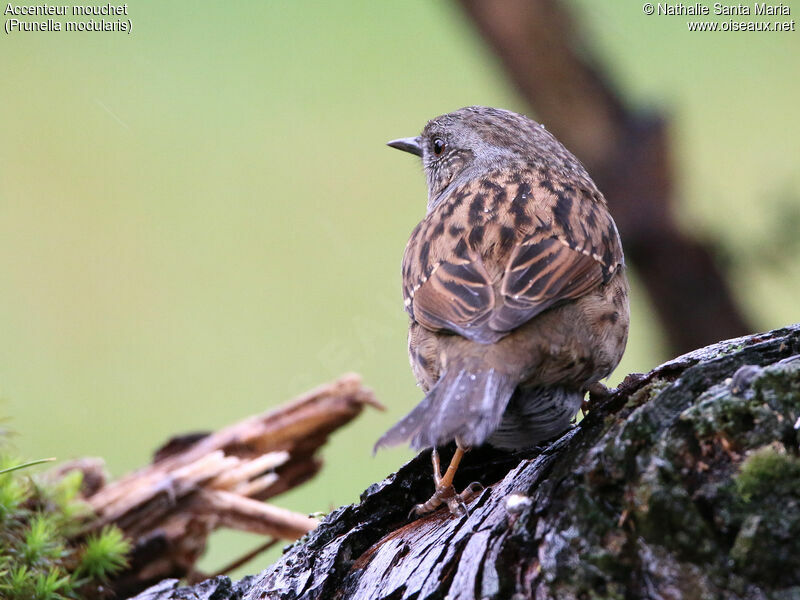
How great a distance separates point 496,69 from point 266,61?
419 cm

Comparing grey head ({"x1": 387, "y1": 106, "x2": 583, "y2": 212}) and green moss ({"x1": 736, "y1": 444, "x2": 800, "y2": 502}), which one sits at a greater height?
grey head ({"x1": 387, "y1": 106, "x2": 583, "y2": 212})

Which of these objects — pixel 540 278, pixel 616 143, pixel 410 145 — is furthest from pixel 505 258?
pixel 616 143

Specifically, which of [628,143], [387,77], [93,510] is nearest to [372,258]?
[387,77]

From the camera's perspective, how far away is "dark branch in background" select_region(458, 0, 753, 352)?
5.71 meters

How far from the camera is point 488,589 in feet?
7.12

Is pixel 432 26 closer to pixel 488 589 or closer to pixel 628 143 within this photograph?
pixel 628 143

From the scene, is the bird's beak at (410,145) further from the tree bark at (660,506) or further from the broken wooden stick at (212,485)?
the tree bark at (660,506)

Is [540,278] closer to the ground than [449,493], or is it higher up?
higher up

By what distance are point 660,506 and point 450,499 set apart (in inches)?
43.5

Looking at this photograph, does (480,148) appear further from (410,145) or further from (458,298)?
(458,298)

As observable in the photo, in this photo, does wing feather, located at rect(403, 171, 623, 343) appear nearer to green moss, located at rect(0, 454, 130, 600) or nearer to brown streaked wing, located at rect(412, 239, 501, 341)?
brown streaked wing, located at rect(412, 239, 501, 341)

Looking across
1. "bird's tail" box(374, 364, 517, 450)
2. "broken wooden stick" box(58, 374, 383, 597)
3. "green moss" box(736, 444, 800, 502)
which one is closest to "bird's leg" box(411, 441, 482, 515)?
"bird's tail" box(374, 364, 517, 450)

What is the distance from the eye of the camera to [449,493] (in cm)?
A: 298

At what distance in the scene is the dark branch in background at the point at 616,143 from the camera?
5711 mm
